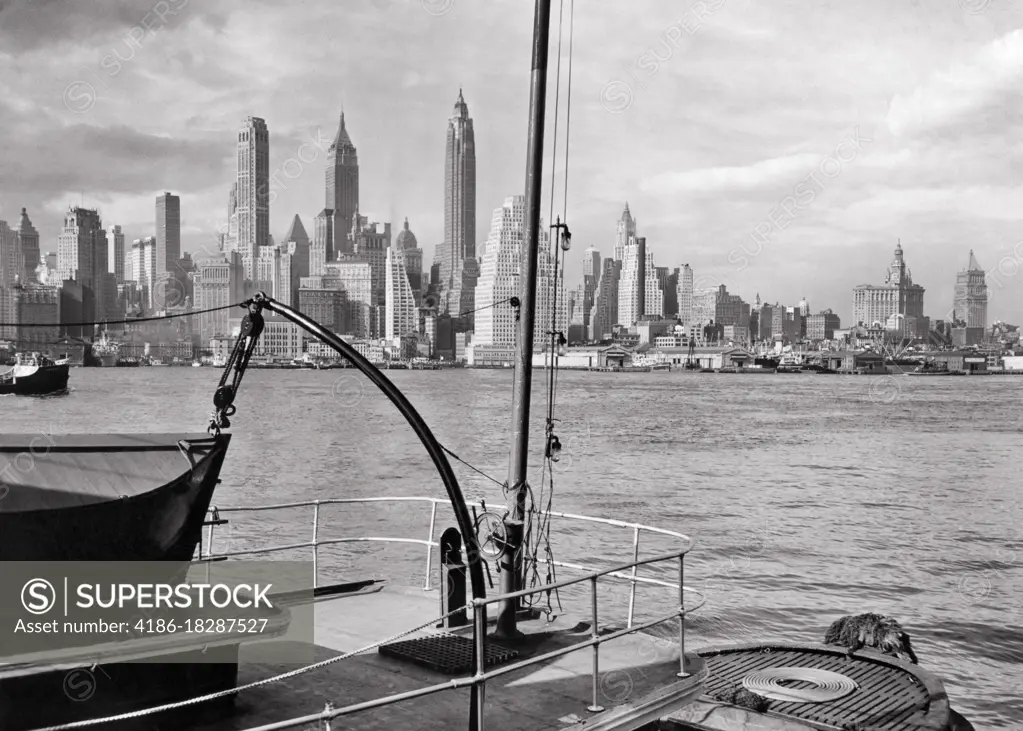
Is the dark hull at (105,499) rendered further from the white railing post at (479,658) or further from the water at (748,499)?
the water at (748,499)

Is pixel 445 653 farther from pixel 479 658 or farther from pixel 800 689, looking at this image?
pixel 800 689

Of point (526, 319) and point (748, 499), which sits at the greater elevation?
point (526, 319)

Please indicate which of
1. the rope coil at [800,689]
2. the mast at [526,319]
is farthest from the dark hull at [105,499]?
the rope coil at [800,689]

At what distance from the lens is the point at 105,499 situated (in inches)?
333

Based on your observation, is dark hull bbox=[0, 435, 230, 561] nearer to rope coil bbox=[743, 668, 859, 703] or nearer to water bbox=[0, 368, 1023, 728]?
rope coil bbox=[743, 668, 859, 703]

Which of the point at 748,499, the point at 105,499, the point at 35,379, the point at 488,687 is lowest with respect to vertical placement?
the point at 748,499

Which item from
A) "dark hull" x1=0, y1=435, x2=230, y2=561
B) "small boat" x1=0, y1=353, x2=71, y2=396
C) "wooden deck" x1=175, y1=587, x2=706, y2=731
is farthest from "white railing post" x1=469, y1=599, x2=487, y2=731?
"small boat" x1=0, y1=353, x2=71, y2=396

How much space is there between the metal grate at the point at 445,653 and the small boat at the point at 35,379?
133 meters

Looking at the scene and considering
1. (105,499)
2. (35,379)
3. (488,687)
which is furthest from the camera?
(35,379)

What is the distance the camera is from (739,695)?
12.5 m

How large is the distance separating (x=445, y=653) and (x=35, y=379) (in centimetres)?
13766

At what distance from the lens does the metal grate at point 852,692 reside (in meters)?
12.1

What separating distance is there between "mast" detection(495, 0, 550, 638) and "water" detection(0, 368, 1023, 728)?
12656 mm

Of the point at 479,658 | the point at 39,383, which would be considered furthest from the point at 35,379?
the point at 479,658
